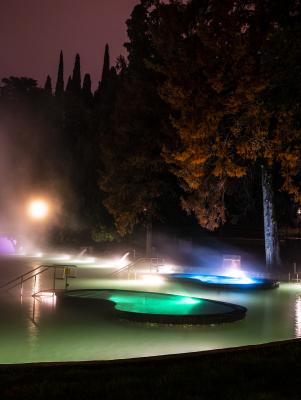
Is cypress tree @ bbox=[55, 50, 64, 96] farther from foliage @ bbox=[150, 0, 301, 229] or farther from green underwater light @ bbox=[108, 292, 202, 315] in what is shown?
green underwater light @ bbox=[108, 292, 202, 315]

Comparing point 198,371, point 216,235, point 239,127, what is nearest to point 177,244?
point 216,235

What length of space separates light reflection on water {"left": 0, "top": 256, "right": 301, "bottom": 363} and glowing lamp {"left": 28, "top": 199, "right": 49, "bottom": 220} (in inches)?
1066

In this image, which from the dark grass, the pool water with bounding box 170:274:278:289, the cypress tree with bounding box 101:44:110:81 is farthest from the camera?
the cypress tree with bounding box 101:44:110:81

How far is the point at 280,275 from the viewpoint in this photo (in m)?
26.1

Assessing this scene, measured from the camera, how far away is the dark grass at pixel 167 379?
20.2 feet

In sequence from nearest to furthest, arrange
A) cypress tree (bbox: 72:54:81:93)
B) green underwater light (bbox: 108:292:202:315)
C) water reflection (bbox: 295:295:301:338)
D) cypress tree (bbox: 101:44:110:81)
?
water reflection (bbox: 295:295:301:338) < green underwater light (bbox: 108:292:202:315) < cypress tree (bbox: 101:44:110:81) < cypress tree (bbox: 72:54:81:93)

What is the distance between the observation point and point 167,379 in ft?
22.1

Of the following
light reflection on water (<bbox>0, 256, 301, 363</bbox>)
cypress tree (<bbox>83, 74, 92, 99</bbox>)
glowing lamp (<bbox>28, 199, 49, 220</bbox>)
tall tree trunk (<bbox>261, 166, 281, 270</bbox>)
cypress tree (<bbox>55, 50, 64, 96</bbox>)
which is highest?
cypress tree (<bbox>55, 50, 64, 96</bbox>)

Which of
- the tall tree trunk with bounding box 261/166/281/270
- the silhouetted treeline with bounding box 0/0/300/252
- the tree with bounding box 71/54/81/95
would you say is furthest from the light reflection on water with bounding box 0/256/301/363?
the tree with bounding box 71/54/81/95

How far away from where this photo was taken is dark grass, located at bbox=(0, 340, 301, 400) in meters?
6.15

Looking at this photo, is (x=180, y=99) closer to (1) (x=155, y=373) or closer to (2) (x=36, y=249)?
(1) (x=155, y=373)

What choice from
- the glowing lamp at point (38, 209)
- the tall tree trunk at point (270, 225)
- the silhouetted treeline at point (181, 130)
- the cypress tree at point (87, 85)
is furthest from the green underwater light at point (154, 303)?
the cypress tree at point (87, 85)

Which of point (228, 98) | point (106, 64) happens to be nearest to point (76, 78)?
point (106, 64)

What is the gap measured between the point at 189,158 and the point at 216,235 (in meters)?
15.9
